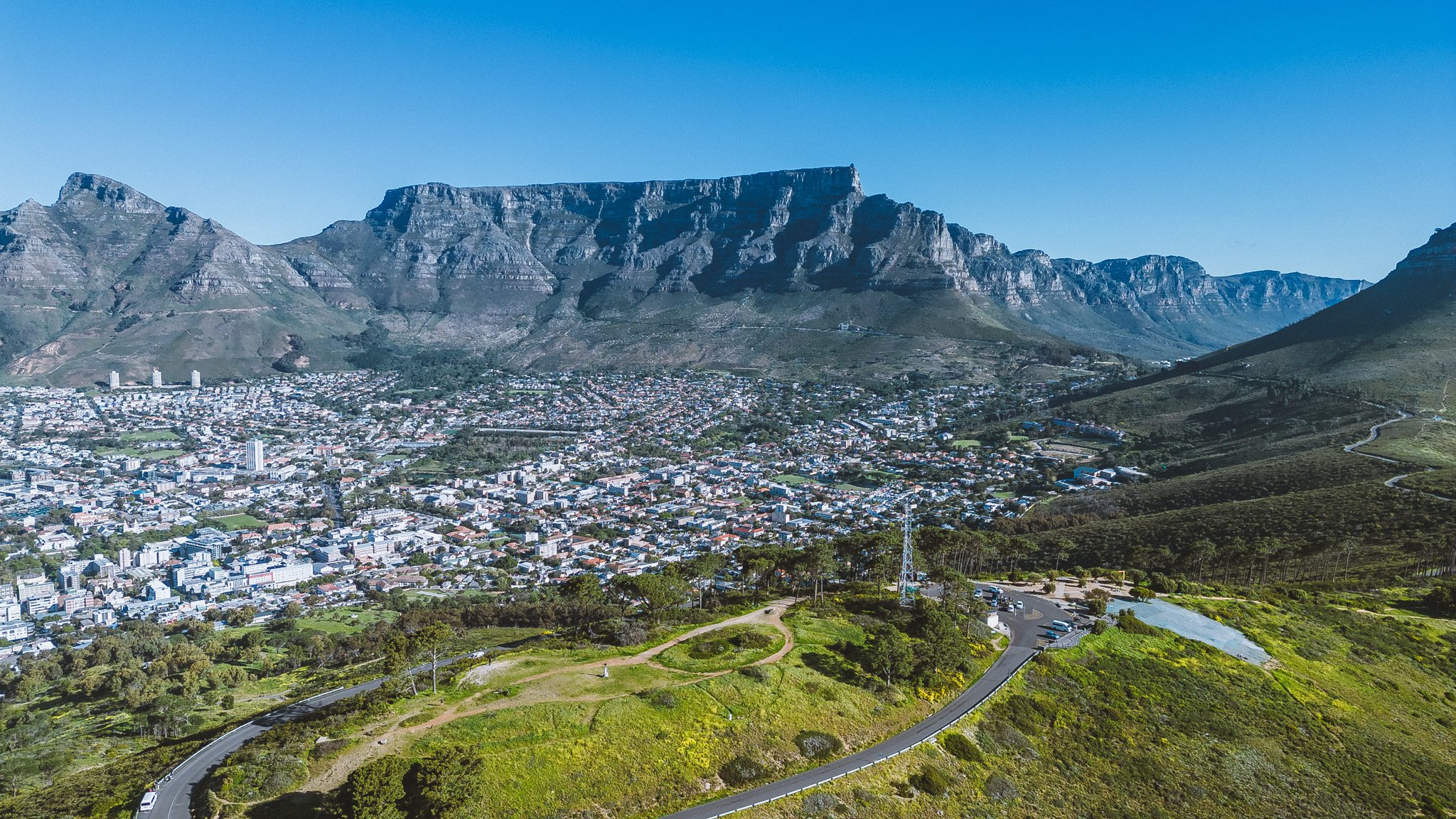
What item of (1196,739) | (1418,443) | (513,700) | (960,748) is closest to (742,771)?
(960,748)

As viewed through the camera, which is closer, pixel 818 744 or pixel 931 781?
pixel 931 781

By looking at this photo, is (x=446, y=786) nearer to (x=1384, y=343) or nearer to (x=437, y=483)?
(x=437, y=483)

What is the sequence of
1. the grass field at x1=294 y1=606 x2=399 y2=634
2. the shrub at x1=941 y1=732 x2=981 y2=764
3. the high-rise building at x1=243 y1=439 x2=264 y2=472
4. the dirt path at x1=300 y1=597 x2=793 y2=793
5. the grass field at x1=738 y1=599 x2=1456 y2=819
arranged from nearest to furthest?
1. the dirt path at x1=300 y1=597 x2=793 y2=793
2. the grass field at x1=738 y1=599 x2=1456 y2=819
3. the shrub at x1=941 y1=732 x2=981 y2=764
4. the grass field at x1=294 y1=606 x2=399 y2=634
5. the high-rise building at x1=243 y1=439 x2=264 y2=472

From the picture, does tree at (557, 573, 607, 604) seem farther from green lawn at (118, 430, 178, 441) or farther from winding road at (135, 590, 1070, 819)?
green lawn at (118, 430, 178, 441)

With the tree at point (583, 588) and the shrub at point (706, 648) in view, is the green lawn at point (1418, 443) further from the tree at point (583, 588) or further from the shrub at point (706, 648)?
the tree at point (583, 588)

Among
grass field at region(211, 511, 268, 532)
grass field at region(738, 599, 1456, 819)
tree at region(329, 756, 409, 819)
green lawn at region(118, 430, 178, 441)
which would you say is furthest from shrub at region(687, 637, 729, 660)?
green lawn at region(118, 430, 178, 441)

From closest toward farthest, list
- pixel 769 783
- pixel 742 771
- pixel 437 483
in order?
1. pixel 769 783
2. pixel 742 771
3. pixel 437 483

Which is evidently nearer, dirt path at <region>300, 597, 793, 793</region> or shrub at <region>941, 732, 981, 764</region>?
dirt path at <region>300, 597, 793, 793</region>
